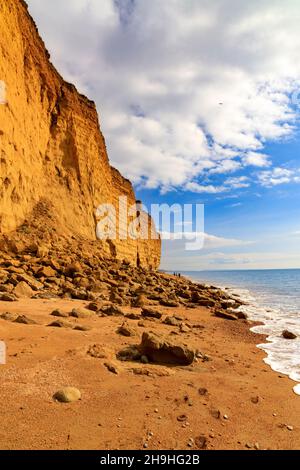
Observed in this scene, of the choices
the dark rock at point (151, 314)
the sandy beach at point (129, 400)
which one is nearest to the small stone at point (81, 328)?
the sandy beach at point (129, 400)

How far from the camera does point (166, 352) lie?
14.3 feet

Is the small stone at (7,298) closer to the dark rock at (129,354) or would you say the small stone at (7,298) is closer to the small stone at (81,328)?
the small stone at (81,328)

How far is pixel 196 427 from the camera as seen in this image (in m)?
2.70

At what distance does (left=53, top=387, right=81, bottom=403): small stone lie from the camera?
9.57 feet

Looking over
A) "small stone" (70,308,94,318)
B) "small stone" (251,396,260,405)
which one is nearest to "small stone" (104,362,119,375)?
"small stone" (251,396,260,405)

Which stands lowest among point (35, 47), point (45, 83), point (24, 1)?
point (45, 83)

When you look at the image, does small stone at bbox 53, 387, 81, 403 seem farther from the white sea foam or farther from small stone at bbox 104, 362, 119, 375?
the white sea foam

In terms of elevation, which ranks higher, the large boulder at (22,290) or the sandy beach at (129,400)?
the large boulder at (22,290)

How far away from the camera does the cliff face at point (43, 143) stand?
47.1 ft

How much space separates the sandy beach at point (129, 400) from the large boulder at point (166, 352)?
14 centimetres

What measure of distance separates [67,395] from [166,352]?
177cm
